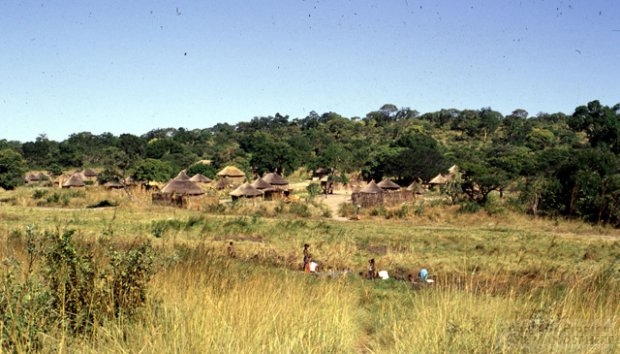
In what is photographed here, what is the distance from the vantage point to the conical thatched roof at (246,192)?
42.0 metres

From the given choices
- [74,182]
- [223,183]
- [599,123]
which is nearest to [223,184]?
[223,183]

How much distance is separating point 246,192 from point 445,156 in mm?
31596

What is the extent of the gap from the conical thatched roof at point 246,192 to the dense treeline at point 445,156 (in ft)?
27.1

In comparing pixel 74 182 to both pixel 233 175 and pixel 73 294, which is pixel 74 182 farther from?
pixel 73 294

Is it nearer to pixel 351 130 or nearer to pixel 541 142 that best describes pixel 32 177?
pixel 351 130

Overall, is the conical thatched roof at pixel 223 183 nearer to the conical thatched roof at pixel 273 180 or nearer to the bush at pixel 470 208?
the conical thatched roof at pixel 273 180

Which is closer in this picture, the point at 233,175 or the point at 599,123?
the point at 599,123

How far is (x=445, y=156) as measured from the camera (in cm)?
6550

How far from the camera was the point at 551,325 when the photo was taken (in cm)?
328

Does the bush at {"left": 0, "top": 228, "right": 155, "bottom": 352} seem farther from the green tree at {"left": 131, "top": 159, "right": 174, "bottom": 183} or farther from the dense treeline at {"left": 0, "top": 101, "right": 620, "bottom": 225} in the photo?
the green tree at {"left": 131, "top": 159, "right": 174, "bottom": 183}

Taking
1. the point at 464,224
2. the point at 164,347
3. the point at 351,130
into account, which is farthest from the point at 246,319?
the point at 351,130

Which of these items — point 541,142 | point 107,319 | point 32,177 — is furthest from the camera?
point 541,142

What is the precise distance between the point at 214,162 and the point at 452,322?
72274 mm

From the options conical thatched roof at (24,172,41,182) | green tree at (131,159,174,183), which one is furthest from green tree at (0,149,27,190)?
conical thatched roof at (24,172,41,182)
